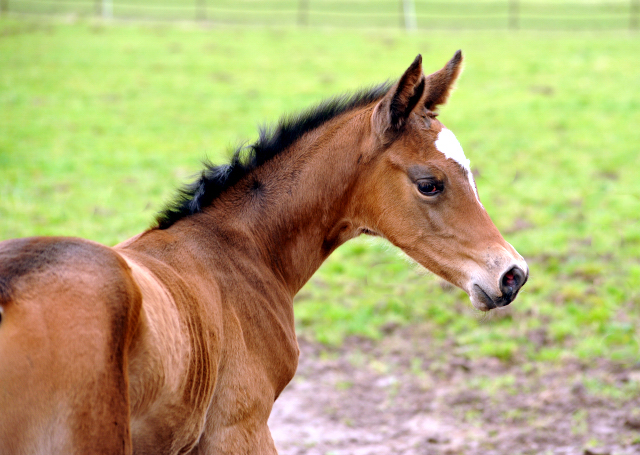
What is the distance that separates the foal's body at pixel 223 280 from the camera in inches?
70.4

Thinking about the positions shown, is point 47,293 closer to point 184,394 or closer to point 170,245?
point 184,394

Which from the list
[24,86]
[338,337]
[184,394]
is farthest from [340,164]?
[24,86]

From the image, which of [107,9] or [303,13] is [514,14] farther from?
[107,9]

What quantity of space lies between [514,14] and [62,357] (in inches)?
896

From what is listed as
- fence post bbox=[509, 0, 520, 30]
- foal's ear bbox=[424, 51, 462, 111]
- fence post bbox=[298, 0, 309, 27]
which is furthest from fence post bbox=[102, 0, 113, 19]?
foal's ear bbox=[424, 51, 462, 111]

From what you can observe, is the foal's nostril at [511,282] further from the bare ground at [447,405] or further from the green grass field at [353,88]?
the bare ground at [447,405]

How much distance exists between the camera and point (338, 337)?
5.84m

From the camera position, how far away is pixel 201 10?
2097 cm

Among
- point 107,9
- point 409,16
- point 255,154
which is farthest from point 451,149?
point 107,9

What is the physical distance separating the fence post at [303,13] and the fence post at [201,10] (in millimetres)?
3045

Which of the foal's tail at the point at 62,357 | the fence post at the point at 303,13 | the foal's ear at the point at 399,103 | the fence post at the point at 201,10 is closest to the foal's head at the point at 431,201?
the foal's ear at the point at 399,103

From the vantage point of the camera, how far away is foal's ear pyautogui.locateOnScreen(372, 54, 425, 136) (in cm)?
272

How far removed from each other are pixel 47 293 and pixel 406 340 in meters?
4.29

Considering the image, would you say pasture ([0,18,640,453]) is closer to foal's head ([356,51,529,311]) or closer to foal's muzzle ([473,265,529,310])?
foal's head ([356,51,529,311])
